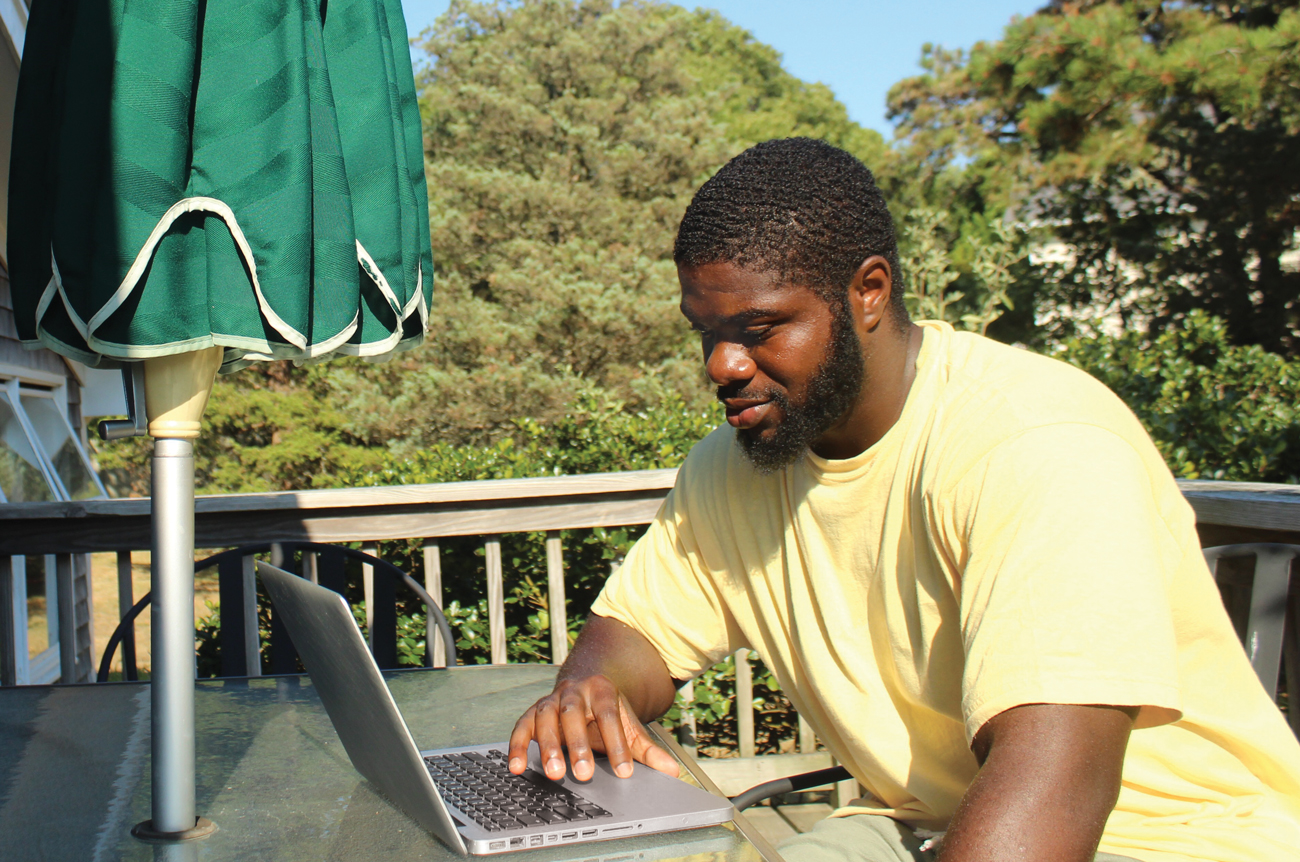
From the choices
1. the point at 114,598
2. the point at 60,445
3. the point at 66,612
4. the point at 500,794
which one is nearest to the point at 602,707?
the point at 500,794

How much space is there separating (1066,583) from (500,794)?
2.41ft

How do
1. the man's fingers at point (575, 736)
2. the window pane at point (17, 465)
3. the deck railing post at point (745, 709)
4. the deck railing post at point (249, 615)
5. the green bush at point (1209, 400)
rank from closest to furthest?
the man's fingers at point (575, 736), the deck railing post at point (249, 615), the deck railing post at point (745, 709), the green bush at point (1209, 400), the window pane at point (17, 465)

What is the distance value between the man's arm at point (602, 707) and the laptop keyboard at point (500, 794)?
3cm

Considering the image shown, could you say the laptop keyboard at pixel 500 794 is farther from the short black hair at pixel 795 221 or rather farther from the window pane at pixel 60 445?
the window pane at pixel 60 445

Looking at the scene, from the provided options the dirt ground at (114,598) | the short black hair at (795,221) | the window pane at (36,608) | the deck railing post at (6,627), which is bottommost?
the dirt ground at (114,598)

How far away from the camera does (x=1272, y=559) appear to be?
6.05ft

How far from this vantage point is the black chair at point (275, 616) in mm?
2441

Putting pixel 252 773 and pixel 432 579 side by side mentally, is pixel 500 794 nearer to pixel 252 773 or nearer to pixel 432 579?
pixel 252 773

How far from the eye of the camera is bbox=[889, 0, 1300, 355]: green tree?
29.7 ft

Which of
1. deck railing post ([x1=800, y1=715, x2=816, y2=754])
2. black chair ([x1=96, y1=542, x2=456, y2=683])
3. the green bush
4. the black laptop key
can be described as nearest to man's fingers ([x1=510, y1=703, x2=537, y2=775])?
the black laptop key

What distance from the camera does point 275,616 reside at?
2414 mm

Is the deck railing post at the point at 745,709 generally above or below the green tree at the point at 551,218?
below

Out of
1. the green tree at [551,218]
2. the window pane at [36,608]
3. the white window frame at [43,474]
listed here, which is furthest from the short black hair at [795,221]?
the green tree at [551,218]

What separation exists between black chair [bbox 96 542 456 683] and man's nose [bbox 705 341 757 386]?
46.5 inches
